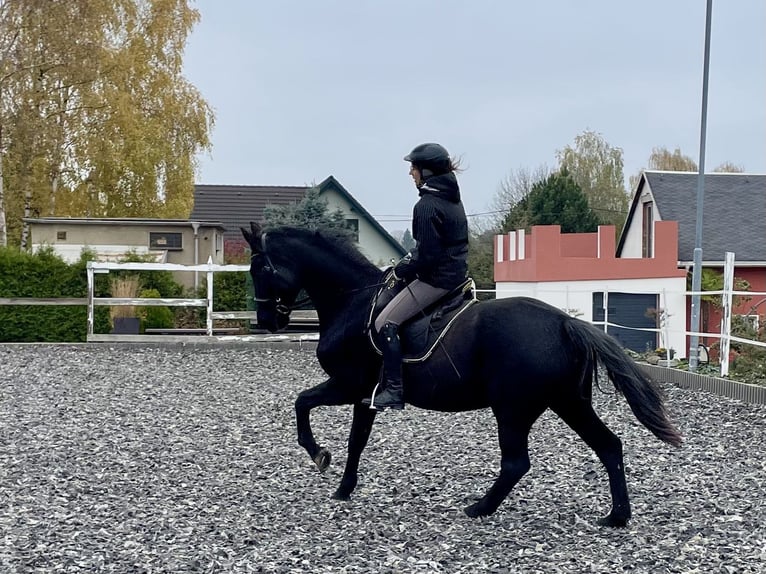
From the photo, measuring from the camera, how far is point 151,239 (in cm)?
3034

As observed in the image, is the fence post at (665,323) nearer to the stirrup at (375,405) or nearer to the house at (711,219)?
the stirrup at (375,405)

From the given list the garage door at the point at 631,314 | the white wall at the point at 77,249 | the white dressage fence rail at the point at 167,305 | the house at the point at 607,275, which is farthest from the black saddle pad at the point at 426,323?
the house at the point at 607,275

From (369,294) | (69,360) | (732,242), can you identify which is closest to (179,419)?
(369,294)

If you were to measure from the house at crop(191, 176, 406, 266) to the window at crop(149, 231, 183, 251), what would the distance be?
28.3 ft

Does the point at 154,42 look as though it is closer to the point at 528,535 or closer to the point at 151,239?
the point at 151,239

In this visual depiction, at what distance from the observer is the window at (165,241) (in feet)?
99.2

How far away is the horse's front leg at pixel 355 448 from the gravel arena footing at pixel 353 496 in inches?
4.3

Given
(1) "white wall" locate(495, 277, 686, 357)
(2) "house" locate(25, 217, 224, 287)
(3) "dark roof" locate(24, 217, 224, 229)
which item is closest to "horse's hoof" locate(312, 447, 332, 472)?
(1) "white wall" locate(495, 277, 686, 357)

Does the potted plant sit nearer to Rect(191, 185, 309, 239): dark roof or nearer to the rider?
the rider

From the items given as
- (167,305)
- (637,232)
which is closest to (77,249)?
(167,305)

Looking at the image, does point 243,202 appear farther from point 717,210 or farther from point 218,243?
point 717,210

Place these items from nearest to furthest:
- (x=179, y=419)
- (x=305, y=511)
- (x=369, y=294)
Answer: (x=305, y=511), (x=369, y=294), (x=179, y=419)

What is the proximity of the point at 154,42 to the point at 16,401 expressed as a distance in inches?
1217

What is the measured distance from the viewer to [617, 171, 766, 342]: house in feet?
111
